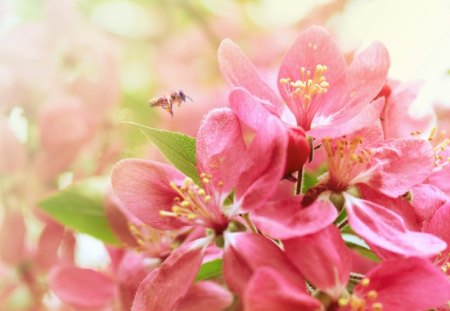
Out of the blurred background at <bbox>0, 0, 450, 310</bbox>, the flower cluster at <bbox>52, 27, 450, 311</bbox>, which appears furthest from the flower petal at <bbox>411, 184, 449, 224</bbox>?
the blurred background at <bbox>0, 0, 450, 310</bbox>

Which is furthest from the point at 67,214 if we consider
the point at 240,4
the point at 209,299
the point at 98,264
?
the point at 240,4

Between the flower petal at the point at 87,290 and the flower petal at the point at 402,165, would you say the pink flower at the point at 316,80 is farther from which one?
the flower petal at the point at 87,290

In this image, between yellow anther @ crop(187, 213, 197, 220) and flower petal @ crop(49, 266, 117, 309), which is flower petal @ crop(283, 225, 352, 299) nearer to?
yellow anther @ crop(187, 213, 197, 220)

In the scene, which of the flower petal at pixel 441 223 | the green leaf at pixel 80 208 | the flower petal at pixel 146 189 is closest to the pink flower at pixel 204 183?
the flower petal at pixel 146 189

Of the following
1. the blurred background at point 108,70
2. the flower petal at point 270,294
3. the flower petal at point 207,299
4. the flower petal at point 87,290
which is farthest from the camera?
the blurred background at point 108,70

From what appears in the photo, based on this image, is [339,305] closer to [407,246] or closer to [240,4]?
[407,246]

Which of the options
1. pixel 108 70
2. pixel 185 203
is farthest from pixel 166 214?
pixel 108 70

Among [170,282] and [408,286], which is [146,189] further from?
[408,286]
